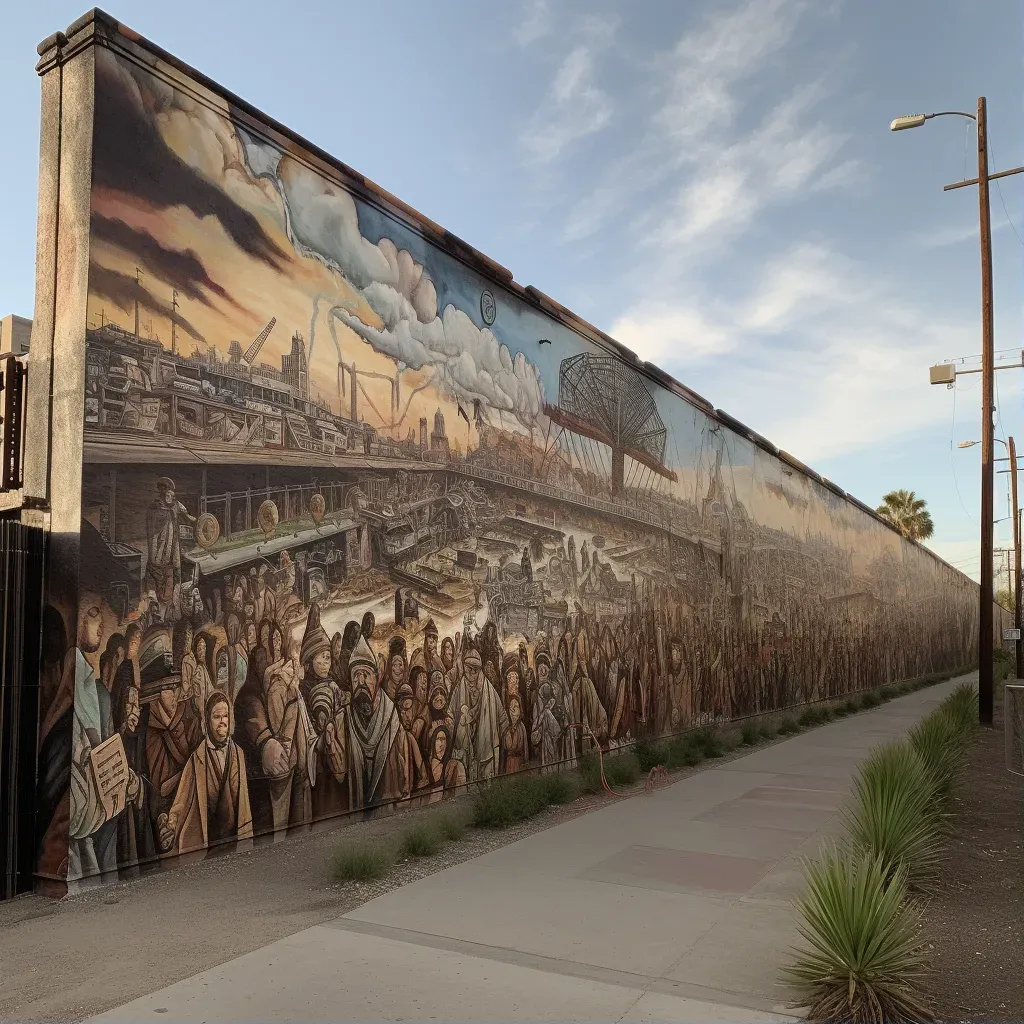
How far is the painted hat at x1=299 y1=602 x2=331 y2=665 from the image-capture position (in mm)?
8844

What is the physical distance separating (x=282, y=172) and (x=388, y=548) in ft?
12.7

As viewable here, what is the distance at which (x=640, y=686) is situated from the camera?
53.9 ft

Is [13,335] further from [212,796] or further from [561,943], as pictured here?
[561,943]

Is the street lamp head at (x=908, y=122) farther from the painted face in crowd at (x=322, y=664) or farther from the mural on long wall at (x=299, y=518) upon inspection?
the painted face in crowd at (x=322, y=664)

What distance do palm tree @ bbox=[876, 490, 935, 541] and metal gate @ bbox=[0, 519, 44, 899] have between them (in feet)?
214

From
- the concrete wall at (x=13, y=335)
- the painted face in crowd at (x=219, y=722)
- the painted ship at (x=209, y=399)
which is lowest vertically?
the painted face in crowd at (x=219, y=722)

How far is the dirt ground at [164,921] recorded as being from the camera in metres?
4.88

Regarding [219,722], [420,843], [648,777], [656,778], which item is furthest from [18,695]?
[648,777]

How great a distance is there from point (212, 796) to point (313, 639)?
1713mm

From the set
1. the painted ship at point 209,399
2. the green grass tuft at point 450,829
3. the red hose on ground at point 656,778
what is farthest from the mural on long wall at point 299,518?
the red hose on ground at point 656,778

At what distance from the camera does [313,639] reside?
8953 mm

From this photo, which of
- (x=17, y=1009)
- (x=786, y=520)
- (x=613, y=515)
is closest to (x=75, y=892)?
(x=17, y=1009)

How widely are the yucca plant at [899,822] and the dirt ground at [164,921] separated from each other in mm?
3205

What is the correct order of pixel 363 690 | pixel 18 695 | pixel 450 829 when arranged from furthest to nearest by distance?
pixel 363 690, pixel 450 829, pixel 18 695
